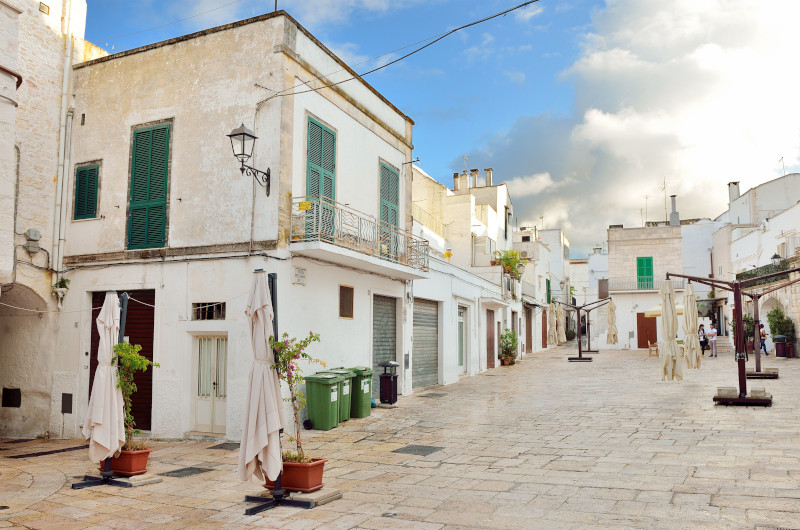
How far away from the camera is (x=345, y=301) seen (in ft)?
45.8

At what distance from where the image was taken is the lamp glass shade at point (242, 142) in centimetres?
1105

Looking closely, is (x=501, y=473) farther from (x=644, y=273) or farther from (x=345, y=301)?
(x=644, y=273)

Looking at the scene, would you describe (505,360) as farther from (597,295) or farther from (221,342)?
(597,295)

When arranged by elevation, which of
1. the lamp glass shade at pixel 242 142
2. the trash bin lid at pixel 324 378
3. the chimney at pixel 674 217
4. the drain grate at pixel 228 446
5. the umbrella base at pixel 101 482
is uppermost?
the chimney at pixel 674 217

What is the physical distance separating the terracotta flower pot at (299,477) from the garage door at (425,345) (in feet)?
33.9

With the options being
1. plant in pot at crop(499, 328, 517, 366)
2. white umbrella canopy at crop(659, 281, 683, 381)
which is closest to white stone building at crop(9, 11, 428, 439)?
white umbrella canopy at crop(659, 281, 683, 381)

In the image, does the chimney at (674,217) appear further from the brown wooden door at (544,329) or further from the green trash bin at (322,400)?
the green trash bin at (322,400)

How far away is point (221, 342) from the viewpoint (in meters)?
12.1

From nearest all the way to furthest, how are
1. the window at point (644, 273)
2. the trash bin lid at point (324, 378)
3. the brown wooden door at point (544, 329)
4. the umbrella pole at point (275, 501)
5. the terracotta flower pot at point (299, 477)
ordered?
the umbrella pole at point (275, 501) → the terracotta flower pot at point (299, 477) → the trash bin lid at point (324, 378) → the window at point (644, 273) → the brown wooden door at point (544, 329)

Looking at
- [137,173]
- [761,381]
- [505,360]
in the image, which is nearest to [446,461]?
[137,173]

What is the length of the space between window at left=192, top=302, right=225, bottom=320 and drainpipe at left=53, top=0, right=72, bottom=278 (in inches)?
153

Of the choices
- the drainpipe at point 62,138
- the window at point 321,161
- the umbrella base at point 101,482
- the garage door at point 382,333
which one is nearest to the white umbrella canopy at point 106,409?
the umbrella base at point 101,482

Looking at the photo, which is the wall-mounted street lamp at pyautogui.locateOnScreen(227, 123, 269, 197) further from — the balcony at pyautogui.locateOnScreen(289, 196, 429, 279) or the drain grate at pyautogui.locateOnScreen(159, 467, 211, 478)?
the drain grate at pyautogui.locateOnScreen(159, 467, 211, 478)

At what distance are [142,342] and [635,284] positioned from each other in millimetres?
32408
